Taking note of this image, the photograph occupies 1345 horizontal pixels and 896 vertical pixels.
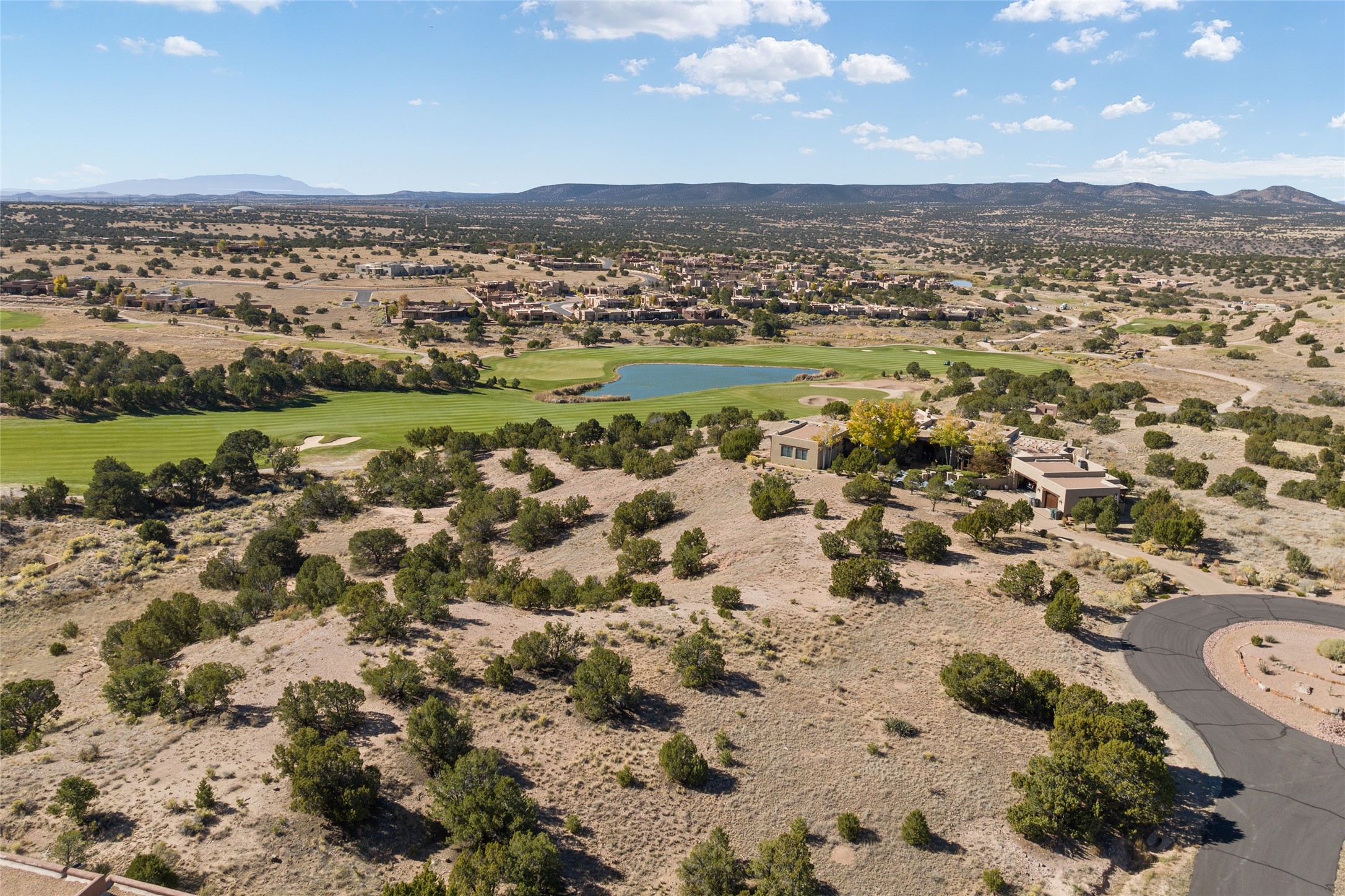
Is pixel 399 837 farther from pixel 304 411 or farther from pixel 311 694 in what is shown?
pixel 304 411

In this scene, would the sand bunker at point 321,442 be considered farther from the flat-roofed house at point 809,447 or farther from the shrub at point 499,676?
the shrub at point 499,676

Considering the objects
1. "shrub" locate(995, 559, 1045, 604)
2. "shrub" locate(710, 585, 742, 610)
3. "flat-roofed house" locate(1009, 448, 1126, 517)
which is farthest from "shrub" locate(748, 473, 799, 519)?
"flat-roofed house" locate(1009, 448, 1126, 517)

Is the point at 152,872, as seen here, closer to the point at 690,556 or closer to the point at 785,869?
the point at 785,869

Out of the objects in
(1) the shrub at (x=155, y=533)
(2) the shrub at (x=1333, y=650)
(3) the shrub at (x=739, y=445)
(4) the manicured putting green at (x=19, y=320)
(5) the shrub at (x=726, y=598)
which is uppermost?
(4) the manicured putting green at (x=19, y=320)

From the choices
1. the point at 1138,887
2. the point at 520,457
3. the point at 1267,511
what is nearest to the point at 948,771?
the point at 1138,887

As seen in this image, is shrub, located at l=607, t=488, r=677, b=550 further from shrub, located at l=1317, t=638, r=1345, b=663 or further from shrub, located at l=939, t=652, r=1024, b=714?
shrub, located at l=1317, t=638, r=1345, b=663

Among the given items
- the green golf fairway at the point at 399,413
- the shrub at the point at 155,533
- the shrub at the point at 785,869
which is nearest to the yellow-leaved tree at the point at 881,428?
the green golf fairway at the point at 399,413

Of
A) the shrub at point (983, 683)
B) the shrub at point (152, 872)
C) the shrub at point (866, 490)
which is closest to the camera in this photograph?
the shrub at point (152, 872)
